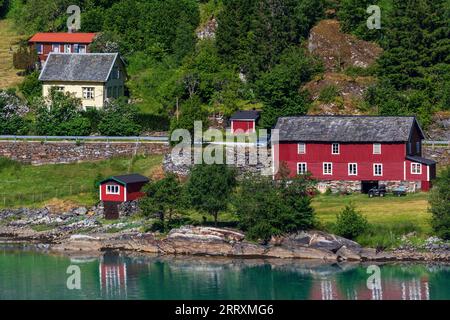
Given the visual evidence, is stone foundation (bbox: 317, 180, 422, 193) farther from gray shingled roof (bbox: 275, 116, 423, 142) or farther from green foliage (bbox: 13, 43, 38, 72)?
green foliage (bbox: 13, 43, 38, 72)

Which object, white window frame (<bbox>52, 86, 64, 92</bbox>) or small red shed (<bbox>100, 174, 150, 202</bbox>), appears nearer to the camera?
small red shed (<bbox>100, 174, 150, 202</bbox>)

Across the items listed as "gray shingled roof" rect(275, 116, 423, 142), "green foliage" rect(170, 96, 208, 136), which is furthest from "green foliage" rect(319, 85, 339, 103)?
"green foliage" rect(170, 96, 208, 136)

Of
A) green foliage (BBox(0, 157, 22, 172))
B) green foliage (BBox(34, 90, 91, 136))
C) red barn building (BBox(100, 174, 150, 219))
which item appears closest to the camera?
red barn building (BBox(100, 174, 150, 219))

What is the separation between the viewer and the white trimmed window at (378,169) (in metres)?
87.9

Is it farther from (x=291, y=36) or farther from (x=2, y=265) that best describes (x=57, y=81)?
(x=2, y=265)

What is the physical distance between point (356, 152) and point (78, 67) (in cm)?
2408

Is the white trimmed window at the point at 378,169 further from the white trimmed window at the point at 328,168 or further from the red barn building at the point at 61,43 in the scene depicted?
the red barn building at the point at 61,43

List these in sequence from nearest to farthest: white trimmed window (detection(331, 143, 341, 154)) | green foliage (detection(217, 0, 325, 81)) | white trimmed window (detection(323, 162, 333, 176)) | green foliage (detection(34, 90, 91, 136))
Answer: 1. white trimmed window (detection(331, 143, 341, 154))
2. white trimmed window (detection(323, 162, 333, 176))
3. green foliage (detection(34, 90, 91, 136))
4. green foliage (detection(217, 0, 325, 81))

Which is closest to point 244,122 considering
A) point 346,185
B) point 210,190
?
point 346,185

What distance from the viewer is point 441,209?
7769cm

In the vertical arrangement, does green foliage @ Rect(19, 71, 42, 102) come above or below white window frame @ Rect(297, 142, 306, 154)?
above

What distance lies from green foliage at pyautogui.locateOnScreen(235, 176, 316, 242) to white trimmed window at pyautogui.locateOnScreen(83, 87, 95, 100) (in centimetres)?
2456

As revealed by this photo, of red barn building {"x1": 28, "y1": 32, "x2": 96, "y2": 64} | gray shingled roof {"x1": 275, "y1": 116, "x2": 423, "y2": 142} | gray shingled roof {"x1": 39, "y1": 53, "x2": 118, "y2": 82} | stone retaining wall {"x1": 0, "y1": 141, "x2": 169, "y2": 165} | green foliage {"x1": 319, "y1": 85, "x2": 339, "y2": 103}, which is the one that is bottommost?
stone retaining wall {"x1": 0, "y1": 141, "x2": 169, "y2": 165}

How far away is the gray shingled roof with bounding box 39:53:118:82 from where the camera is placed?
10212cm
